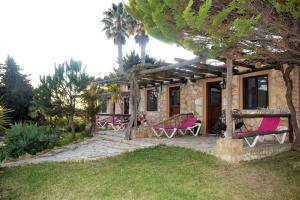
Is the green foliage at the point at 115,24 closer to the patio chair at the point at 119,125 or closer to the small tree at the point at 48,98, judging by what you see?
the patio chair at the point at 119,125

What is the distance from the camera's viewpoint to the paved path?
8773mm

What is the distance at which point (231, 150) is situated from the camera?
7227 millimetres

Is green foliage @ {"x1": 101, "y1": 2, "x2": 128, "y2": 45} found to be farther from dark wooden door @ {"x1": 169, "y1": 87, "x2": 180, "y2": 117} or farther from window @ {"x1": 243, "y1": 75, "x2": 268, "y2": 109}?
window @ {"x1": 243, "y1": 75, "x2": 268, "y2": 109}

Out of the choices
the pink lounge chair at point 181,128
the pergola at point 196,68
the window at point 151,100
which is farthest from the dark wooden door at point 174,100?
the pink lounge chair at point 181,128

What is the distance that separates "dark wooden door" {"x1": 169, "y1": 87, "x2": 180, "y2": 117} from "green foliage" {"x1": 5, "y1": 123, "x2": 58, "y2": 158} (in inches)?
243

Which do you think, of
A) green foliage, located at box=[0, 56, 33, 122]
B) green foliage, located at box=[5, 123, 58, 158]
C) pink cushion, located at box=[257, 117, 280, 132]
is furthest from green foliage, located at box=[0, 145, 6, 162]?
green foliage, located at box=[0, 56, 33, 122]

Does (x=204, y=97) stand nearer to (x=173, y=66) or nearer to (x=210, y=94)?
(x=210, y=94)

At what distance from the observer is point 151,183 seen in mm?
5883

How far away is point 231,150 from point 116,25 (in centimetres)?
2146

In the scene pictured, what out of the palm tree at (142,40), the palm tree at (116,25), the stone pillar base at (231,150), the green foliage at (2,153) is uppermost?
the palm tree at (116,25)

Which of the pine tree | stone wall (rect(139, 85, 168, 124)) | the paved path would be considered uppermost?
the pine tree

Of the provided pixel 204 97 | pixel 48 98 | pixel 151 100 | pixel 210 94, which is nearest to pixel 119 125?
pixel 151 100

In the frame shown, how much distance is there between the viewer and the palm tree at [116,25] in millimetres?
26172

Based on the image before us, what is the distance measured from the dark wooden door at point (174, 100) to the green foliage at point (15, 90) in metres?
11.8
